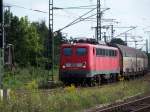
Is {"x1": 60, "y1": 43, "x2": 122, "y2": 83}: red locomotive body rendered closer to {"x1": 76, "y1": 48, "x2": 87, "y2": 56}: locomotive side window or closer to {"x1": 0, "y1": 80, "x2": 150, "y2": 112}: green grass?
{"x1": 76, "y1": 48, "x2": 87, "y2": 56}: locomotive side window

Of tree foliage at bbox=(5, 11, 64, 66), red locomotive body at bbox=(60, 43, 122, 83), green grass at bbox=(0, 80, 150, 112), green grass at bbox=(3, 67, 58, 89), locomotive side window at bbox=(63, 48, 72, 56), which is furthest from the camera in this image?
tree foliage at bbox=(5, 11, 64, 66)

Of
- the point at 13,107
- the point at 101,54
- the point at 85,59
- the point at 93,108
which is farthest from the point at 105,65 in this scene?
the point at 13,107

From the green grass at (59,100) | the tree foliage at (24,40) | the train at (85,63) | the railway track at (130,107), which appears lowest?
the railway track at (130,107)

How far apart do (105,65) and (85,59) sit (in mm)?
4436

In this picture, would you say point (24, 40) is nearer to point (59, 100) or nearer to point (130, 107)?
point (130, 107)

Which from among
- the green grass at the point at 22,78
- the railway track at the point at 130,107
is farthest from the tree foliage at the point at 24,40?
the railway track at the point at 130,107

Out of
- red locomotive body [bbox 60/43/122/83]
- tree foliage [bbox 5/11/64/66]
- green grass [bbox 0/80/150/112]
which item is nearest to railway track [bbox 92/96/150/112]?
green grass [bbox 0/80/150/112]

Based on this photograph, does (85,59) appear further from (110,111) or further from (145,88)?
(110,111)

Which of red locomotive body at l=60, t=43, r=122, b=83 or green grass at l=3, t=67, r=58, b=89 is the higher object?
red locomotive body at l=60, t=43, r=122, b=83

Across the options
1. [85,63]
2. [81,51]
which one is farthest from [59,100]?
[81,51]

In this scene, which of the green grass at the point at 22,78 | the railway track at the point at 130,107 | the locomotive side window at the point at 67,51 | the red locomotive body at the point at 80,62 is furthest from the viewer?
the locomotive side window at the point at 67,51

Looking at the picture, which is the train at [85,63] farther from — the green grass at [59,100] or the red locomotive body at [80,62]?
the green grass at [59,100]

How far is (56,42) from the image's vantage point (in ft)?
300

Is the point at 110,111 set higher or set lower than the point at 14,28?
lower
